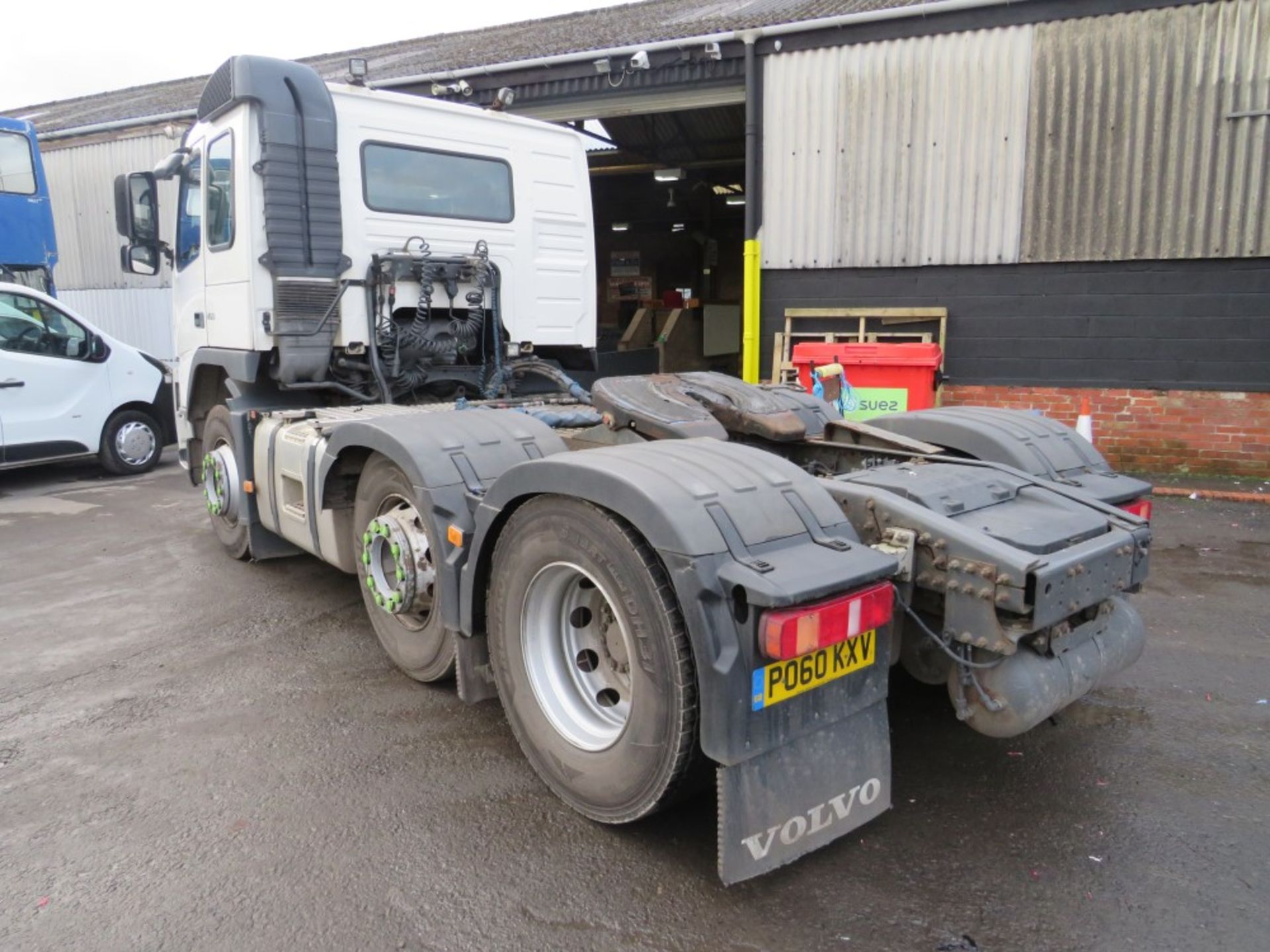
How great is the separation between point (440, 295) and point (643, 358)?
10707 millimetres

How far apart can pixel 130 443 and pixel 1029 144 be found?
33.0 feet

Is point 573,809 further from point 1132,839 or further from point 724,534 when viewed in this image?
point 1132,839

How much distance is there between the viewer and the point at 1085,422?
845 centimetres

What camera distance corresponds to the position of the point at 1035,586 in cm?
256

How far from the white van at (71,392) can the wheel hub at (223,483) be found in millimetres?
4097

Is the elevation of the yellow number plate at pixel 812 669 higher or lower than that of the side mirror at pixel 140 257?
lower

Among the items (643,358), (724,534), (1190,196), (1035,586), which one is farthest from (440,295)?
(643,358)

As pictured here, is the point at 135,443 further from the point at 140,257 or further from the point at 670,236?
the point at 670,236

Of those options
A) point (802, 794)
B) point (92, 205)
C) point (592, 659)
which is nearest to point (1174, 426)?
point (592, 659)

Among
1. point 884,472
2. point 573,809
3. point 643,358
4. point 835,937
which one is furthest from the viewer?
point 643,358

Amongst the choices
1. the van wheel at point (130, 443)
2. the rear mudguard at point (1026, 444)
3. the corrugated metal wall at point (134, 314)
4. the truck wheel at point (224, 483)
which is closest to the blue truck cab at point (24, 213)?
the corrugated metal wall at point (134, 314)

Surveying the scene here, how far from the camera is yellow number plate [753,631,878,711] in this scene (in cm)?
240

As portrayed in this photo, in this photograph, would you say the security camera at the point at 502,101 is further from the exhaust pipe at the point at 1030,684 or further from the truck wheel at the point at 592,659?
the exhaust pipe at the point at 1030,684

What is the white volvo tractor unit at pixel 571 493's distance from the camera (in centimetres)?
252
